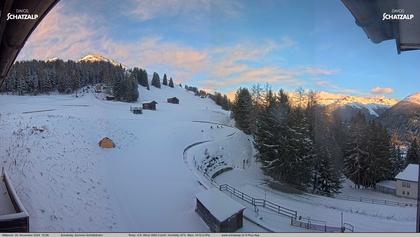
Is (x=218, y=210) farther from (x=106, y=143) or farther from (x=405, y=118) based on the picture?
(x=405, y=118)

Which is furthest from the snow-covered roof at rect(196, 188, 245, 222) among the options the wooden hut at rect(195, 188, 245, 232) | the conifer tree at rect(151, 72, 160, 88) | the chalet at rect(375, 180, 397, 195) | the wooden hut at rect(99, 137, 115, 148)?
the chalet at rect(375, 180, 397, 195)

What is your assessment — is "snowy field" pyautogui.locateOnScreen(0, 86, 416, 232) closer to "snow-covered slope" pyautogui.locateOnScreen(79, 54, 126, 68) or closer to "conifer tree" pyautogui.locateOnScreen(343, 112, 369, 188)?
"conifer tree" pyautogui.locateOnScreen(343, 112, 369, 188)

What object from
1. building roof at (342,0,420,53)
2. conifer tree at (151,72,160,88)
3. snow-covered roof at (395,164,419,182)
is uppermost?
building roof at (342,0,420,53)

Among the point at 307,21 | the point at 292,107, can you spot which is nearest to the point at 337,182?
the point at 292,107

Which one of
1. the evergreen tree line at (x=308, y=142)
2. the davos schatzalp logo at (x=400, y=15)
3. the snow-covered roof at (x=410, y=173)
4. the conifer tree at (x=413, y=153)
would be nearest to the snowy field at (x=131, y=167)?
the evergreen tree line at (x=308, y=142)

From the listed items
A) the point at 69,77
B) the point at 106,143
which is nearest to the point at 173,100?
the point at 106,143

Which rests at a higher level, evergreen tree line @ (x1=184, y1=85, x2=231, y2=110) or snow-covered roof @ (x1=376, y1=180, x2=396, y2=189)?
evergreen tree line @ (x1=184, y1=85, x2=231, y2=110)

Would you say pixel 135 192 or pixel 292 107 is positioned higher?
pixel 292 107

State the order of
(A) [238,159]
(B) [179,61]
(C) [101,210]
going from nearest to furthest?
(C) [101,210] → (B) [179,61] → (A) [238,159]

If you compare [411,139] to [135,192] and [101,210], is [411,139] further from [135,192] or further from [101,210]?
[101,210]
